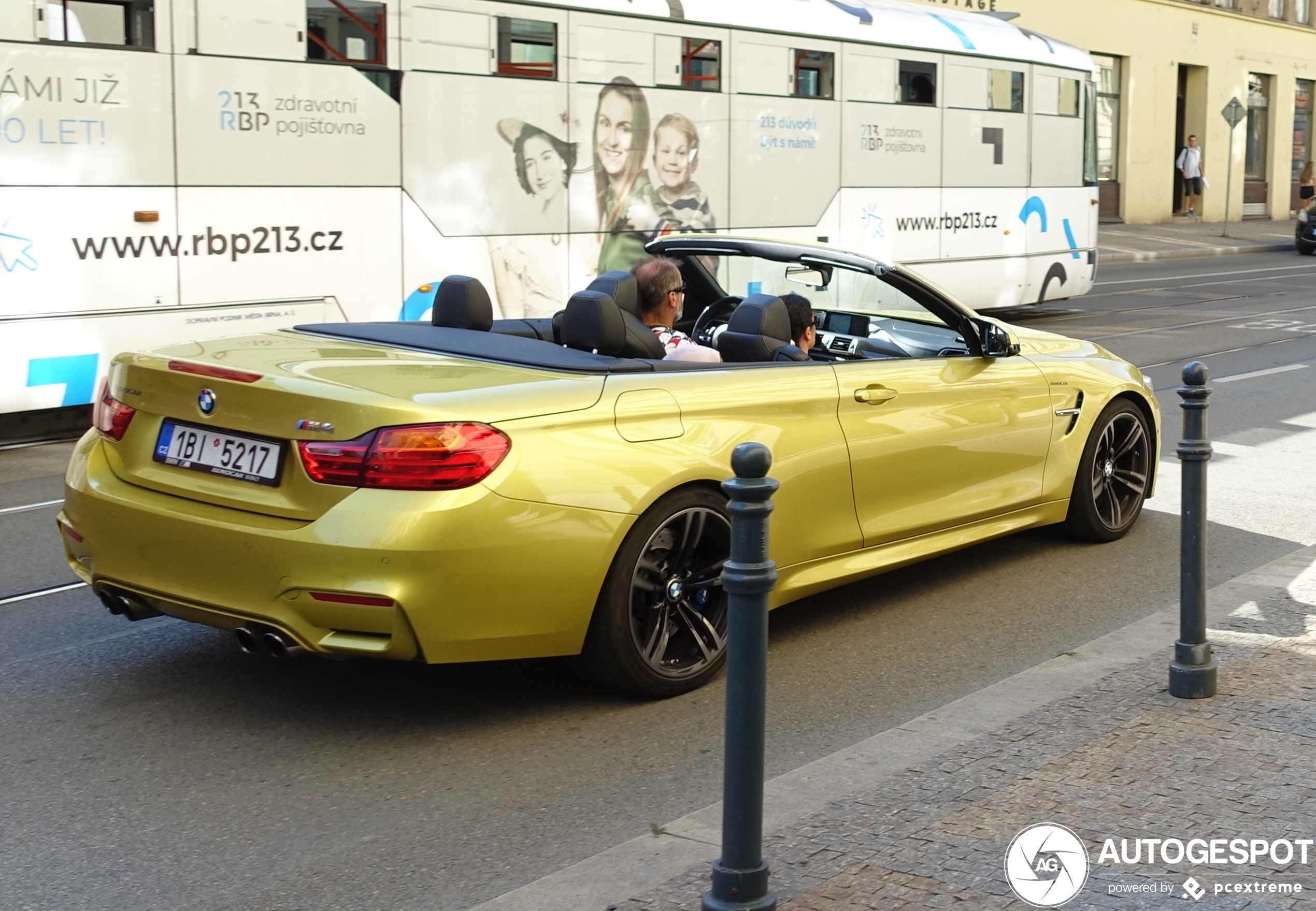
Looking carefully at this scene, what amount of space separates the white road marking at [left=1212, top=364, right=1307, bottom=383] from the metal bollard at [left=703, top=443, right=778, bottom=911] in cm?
1040

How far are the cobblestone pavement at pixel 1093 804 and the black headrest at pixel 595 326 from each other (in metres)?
1.77

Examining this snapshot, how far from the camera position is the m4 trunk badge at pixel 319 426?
13.8 ft

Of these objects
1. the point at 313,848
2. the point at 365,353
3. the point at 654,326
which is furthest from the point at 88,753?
the point at 654,326

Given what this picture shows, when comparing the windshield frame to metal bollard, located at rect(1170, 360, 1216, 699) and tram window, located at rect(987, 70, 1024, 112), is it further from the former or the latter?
tram window, located at rect(987, 70, 1024, 112)

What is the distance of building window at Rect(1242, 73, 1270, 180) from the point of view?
43906 millimetres

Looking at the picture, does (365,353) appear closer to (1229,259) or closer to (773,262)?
(773,262)

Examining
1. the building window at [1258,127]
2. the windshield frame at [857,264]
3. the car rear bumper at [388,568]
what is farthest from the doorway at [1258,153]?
the car rear bumper at [388,568]

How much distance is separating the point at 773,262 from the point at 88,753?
320cm

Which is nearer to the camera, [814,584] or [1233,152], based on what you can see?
[814,584]

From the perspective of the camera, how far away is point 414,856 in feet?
11.9

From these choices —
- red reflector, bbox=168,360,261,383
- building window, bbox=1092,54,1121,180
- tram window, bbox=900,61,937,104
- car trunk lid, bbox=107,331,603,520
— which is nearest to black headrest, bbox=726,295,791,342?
car trunk lid, bbox=107,331,603,520

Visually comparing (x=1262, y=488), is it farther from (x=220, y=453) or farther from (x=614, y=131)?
(x=614, y=131)

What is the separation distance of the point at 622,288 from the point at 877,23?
9947 millimetres

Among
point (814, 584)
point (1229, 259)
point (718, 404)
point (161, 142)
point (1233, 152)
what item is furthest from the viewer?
point (1233, 152)
